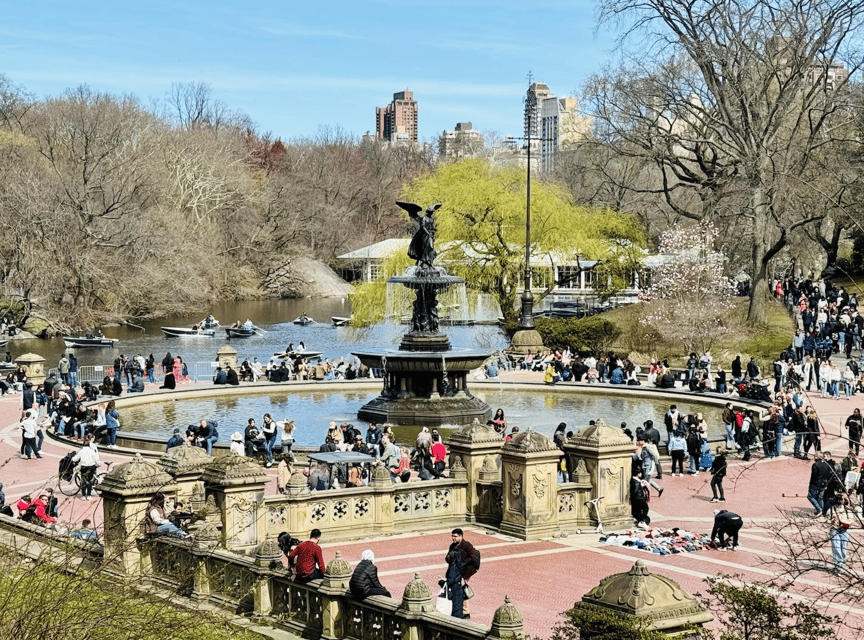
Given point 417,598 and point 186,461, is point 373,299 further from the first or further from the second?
point 417,598

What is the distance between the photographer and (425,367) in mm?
33219

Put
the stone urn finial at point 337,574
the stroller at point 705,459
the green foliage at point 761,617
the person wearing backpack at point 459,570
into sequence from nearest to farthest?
the green foliage at point 761,617 < the stone urn finial at point 337,574 < the person wearing backpack at point 459,570 < the stroller at point 705,459

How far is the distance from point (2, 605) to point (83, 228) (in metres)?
65.0

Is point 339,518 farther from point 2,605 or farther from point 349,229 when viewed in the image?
point 349,229

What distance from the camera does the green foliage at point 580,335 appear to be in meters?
53.1

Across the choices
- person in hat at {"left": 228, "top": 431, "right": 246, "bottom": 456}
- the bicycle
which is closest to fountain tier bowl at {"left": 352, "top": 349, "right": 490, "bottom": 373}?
person in hat at {"left": 228, "top": 431, "right": 246, "bottom": 456}

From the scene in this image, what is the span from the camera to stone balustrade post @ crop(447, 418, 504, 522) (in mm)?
21938

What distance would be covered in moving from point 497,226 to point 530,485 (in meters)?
41.5

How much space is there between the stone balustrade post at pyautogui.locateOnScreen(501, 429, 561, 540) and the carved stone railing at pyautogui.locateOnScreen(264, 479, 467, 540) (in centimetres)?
114

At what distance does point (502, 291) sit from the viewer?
6200 centimetres

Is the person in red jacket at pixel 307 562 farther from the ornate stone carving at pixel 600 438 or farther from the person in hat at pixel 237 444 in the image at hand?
the person in hat at pixel 237 444

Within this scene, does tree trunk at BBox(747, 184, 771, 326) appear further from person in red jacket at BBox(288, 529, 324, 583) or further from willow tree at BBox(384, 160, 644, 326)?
person in red jacket at BBox(288, 529, 324, 583)

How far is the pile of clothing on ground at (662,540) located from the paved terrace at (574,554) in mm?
253

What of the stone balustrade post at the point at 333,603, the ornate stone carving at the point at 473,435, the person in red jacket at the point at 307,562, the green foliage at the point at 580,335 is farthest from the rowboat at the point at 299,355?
the stone balustrade post at the point at 333,603
